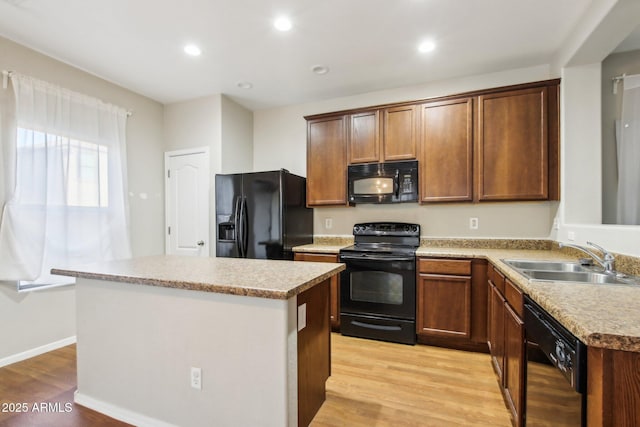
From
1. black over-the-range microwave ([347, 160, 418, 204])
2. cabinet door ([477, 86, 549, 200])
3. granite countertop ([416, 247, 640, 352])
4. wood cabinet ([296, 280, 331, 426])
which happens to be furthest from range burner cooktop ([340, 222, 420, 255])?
granite countertop ([416, 247, 640, 352])

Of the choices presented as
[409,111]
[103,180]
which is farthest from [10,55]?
[409,111]

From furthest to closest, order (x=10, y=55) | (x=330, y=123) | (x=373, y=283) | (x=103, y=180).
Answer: (x=330, y=123) → (x=103, y=180) → (x=373, y=283) → (x=10, y=55)

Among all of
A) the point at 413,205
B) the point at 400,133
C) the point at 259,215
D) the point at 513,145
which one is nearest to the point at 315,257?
the point at 259,215

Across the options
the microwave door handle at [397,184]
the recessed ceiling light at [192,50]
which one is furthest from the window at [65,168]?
the microwave door handle at [397,184]

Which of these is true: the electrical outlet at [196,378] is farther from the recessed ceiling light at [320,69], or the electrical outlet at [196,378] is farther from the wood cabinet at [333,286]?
the recessed ceiling light at [320,69]

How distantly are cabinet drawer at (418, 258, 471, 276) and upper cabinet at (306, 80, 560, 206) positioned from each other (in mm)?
650

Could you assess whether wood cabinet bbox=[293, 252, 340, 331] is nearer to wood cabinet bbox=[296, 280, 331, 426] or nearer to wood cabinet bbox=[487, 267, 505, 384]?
wood cabinet bbox=[296, 280, 331, 426]

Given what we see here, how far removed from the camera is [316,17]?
87.7 inches

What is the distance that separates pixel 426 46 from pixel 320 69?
1.04m

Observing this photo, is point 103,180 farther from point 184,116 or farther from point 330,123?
point 330,123

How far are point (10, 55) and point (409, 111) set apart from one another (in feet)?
11.9

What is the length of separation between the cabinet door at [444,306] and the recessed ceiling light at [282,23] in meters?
2.44

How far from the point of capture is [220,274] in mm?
1620

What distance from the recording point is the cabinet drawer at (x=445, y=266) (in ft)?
8.61
